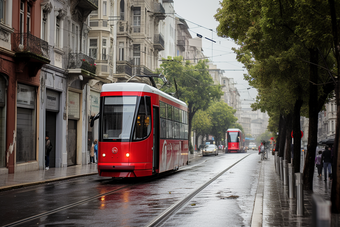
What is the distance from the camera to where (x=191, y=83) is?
55781 mm

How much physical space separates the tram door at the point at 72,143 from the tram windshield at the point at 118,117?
507 inches

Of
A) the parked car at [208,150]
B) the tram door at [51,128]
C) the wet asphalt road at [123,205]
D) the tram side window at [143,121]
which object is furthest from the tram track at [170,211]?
the parked car at [208,150]

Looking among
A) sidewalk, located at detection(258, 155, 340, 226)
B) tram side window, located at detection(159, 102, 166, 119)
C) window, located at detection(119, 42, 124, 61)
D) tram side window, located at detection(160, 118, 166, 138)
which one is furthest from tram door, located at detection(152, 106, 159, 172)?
window, located at detection(119, 42, 124, 61)

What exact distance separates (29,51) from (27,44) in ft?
1.44

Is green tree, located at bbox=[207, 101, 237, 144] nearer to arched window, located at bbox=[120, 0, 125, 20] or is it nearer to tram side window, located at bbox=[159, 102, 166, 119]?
arched window, located at bbox=[120, 0, 125, 20]

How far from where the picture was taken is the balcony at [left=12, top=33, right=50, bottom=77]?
2131 cm

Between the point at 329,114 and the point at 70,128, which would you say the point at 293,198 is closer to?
the point at 70,128

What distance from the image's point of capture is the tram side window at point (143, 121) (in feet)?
54.3

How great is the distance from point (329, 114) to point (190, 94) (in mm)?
21752

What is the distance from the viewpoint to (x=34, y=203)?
36.2ft

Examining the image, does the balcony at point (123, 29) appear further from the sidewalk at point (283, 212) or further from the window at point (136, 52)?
the sidewalk at point (283, 212)

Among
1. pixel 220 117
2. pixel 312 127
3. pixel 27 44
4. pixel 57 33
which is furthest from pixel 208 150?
pixel 312 127

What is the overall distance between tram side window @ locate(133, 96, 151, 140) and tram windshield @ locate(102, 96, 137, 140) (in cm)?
25

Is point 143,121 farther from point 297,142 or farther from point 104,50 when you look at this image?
point 104,50
